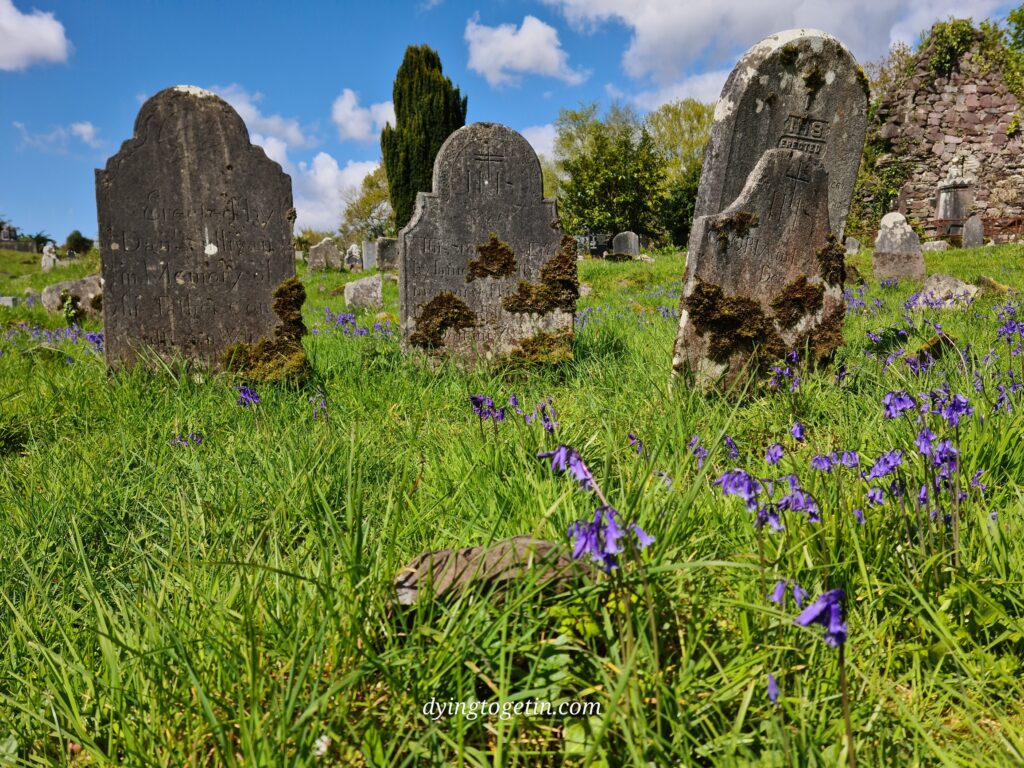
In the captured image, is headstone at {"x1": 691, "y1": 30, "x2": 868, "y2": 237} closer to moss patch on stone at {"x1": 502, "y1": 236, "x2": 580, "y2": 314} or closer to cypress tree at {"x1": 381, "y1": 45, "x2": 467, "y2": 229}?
moss patch on stone at {"x1": 502, "y1": 236, "x2": 580, "y2": 314}

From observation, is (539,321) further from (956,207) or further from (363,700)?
(956,207)

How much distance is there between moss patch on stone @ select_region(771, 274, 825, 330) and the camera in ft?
14.8

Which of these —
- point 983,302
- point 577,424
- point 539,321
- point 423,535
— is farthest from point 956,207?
point 423,535

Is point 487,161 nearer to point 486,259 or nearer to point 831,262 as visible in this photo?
point 486,259

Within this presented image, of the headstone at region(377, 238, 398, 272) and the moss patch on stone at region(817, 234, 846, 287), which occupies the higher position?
the headstone at region(377, 238, 398, 272)

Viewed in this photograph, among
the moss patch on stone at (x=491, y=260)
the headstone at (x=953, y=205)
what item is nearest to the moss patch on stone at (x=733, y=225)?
the moss patch on stone at (x=491, y=260)

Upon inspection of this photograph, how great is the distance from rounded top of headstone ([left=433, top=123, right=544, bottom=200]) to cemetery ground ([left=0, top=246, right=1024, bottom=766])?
2744mm

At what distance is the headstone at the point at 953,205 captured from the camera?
21125 mm

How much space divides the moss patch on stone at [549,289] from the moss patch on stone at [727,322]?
1540mm

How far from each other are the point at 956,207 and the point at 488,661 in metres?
25.1

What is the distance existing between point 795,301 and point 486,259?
2423 mm

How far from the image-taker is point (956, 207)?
21.2 m

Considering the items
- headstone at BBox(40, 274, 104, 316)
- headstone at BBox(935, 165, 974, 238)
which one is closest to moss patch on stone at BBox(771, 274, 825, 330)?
headstone at BBox(40, 274, 104, 316)

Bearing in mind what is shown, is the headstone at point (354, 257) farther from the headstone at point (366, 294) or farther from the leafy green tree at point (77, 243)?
the leafy green tree at point (77, 243)
